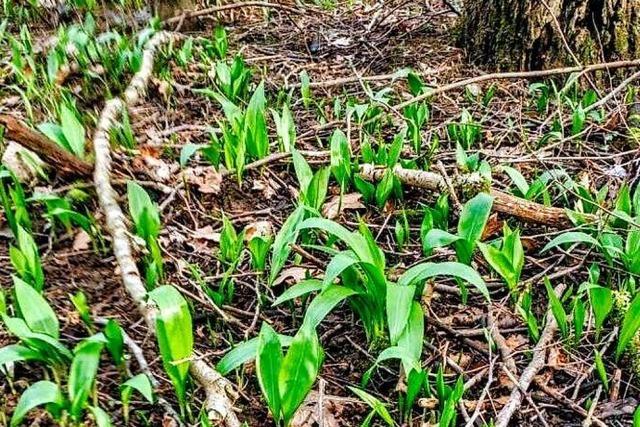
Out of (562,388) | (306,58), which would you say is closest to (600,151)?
(562,388)

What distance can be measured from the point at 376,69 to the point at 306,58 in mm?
488

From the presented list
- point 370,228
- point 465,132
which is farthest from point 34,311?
point 465,132

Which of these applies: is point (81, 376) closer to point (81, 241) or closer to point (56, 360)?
point (56, 360)

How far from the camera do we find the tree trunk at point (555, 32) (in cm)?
293

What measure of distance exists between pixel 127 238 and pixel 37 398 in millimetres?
702

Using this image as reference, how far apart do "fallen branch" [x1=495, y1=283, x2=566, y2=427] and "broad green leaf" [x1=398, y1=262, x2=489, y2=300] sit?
18cm

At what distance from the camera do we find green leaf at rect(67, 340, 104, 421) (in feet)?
4.28

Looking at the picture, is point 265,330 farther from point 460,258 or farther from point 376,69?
point 376,69

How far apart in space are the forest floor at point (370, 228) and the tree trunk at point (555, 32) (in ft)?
0.38

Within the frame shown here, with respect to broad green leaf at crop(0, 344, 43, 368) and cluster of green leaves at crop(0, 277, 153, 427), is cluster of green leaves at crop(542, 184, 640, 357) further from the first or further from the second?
broad green leaf at crop(0, 344, 43, 368)

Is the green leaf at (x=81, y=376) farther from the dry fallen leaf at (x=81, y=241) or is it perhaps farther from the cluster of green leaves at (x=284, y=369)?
the dry fallen leaf at (x=81, y=241)

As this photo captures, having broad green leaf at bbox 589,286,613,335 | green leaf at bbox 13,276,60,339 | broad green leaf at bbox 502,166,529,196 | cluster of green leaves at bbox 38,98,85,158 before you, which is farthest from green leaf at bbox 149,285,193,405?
broad green leaf at bbox 502,166,529,196

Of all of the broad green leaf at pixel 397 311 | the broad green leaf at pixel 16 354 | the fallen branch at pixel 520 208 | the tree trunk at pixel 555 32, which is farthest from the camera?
the tree trunk at pixel 555 32

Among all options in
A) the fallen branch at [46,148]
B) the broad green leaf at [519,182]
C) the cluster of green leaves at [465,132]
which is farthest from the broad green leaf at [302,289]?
the cluster of green leaves at [465,132]
